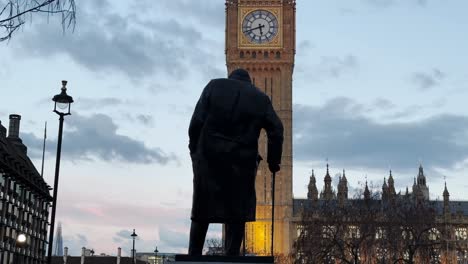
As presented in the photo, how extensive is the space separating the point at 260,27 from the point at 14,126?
126 ft

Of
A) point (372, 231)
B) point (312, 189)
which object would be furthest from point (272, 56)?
point (372, 231)

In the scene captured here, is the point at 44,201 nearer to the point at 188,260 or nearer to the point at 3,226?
the point at 3,226

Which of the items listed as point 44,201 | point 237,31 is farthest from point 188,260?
point 237,31

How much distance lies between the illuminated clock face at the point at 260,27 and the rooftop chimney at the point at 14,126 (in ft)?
116

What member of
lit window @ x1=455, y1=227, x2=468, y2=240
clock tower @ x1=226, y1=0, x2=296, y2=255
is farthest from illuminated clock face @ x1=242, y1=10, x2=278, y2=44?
lit window @ x1=455, y1=227, x2=468, y2=240

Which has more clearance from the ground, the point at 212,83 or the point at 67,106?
the point at 67,106

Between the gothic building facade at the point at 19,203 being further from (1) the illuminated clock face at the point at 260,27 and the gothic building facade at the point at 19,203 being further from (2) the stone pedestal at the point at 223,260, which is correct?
(2) the stone pedestal at the point at 223,260

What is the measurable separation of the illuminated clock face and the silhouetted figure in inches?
3835

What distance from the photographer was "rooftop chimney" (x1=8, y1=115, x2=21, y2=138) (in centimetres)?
9469

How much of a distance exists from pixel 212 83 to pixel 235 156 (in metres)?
1.27

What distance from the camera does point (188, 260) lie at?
11.0 metres

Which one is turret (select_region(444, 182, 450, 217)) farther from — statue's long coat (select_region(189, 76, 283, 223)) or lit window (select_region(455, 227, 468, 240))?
statue's long coat (select_region(189, 76, 283, 223))

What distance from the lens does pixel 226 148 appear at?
37.6 feet

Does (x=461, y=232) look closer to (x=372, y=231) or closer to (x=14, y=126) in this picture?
(x=372, y=231)
